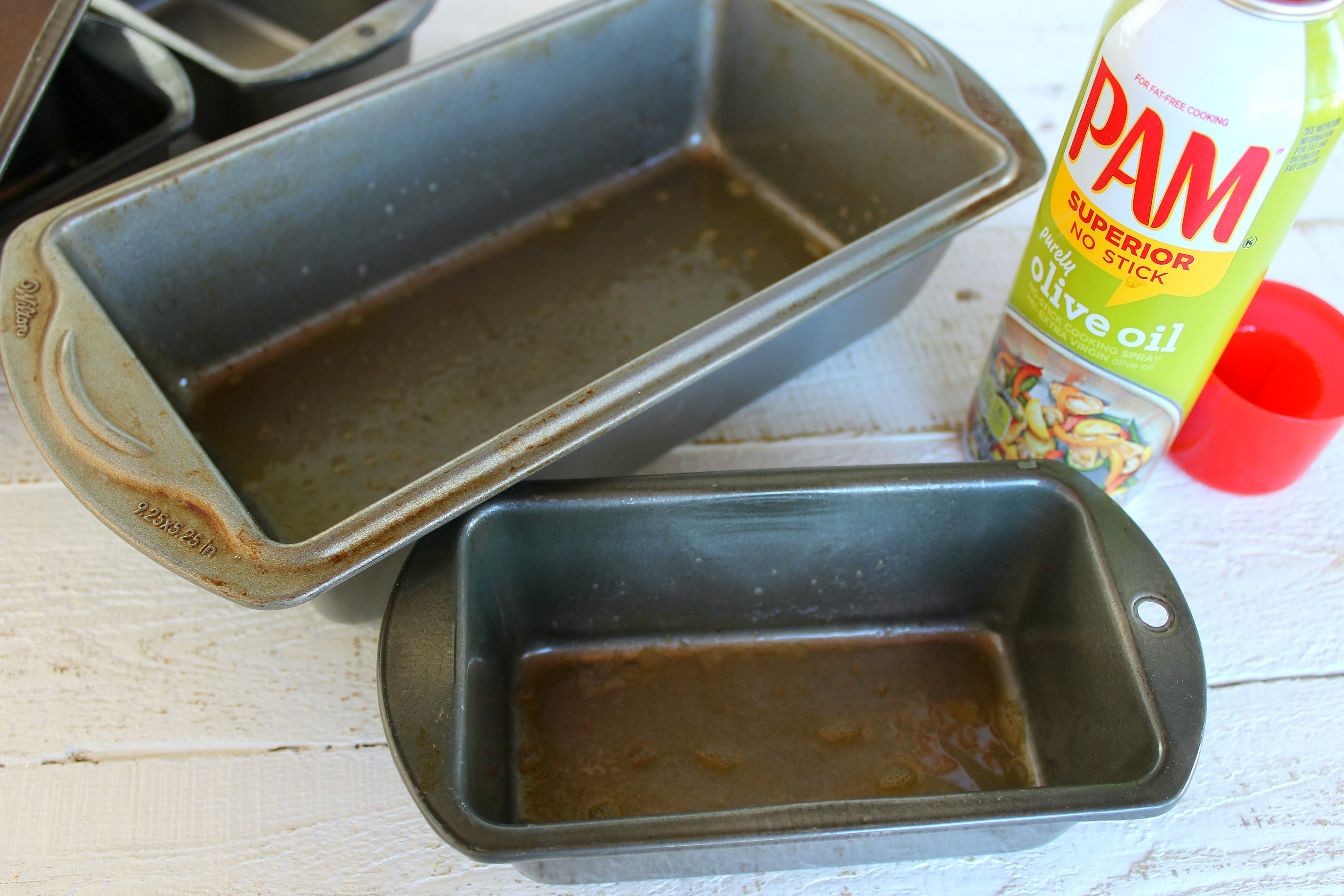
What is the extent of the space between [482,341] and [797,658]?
385mm

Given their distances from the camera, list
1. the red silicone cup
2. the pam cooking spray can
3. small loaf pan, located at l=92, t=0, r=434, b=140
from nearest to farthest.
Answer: the pam cooking spray can, the red silicone cup, small loaf pan, located at l=92, t=0, r=434, b=140

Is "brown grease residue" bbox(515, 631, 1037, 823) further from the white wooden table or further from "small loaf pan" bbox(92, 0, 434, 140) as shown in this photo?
"small loaf pan" bbox(92, 0, 434, 140)

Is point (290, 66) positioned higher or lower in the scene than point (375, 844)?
higher

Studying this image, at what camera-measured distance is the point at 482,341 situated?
0.84 metres

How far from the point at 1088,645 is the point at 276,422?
0.62 m

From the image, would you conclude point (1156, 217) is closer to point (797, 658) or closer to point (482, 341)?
point (797, 658)

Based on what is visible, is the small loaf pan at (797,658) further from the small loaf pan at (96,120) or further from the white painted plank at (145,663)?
the small loaf pan at (96,120)

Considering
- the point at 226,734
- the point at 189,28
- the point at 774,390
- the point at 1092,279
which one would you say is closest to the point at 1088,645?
the point at 1092,279

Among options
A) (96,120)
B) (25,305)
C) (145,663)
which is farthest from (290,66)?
(145,663)

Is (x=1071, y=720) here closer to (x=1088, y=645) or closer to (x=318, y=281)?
(x=1088, y=645)

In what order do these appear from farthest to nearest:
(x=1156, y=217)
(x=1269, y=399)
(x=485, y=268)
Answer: (x=485, y=268)
(x=1269, y=399)
(x=1156, y=217)

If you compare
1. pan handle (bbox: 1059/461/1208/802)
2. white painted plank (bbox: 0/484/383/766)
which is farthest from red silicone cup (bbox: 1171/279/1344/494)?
white painted plank (bbox: 0/484/383/766)

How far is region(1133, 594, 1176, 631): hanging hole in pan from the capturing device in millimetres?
546

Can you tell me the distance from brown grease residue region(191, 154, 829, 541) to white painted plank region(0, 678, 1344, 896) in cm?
18
